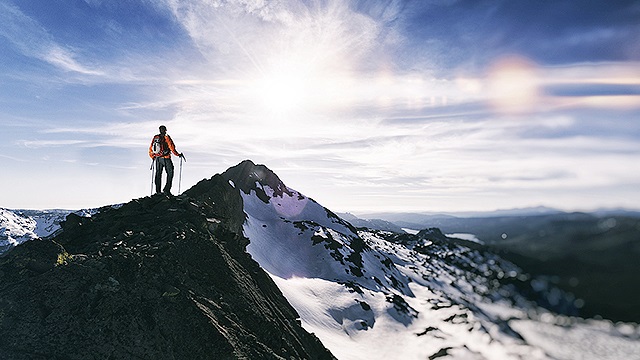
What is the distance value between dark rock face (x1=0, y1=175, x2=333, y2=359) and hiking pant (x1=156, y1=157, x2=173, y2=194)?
4.48 meters

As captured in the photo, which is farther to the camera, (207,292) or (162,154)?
(162,154)

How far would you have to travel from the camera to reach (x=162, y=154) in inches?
835

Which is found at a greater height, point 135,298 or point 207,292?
point 135,298

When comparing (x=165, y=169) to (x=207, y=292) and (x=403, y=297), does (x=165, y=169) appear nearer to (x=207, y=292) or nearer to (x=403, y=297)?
(x=207, y=292)

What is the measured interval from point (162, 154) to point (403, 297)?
8306 centimetres

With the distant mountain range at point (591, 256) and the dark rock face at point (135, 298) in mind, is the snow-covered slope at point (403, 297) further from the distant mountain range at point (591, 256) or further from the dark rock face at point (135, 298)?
the dark rock face at point (135, 298)

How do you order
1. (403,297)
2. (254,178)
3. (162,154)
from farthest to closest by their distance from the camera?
(254,178), (403,297), (162,154)

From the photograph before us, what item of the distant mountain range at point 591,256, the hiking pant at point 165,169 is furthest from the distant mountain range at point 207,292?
the hiking pant at point 165,169

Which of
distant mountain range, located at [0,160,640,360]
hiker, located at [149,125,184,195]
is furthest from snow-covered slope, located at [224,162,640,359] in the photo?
hiker, located at [149,125,184,195]

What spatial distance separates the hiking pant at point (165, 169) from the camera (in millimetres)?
21625

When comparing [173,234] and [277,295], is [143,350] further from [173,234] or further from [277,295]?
[277,295]

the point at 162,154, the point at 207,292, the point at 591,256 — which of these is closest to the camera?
the point at 591,256

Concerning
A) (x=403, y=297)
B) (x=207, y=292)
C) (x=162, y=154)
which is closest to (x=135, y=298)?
(x=207, y=292)

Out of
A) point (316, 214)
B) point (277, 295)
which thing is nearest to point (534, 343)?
point (277, 295)
